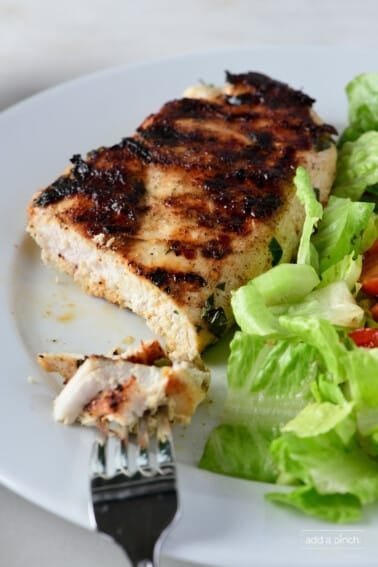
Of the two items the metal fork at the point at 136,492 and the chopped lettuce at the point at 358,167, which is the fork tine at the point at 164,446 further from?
the chopped lettuce at the point at 358,167

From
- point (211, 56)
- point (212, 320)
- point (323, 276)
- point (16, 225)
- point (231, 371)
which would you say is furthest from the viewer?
point (211, 56)

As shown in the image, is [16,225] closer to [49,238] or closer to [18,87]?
[49,238]

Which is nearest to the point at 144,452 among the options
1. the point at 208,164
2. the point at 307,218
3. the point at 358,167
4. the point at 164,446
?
the point at 164,446

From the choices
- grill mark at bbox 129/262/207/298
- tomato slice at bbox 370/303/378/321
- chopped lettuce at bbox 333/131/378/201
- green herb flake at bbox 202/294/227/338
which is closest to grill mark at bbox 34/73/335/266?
grill mark at bbox 129/262/207/298

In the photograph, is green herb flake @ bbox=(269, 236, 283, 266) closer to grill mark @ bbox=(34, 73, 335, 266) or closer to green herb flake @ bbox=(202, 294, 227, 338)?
grill mark @ bbox=(34, 73, 335, 266)

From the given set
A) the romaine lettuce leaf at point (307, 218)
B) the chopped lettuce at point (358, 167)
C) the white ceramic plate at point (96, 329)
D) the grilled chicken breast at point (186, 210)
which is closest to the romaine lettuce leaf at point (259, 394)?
the white ceramic plate at point (96, 329)

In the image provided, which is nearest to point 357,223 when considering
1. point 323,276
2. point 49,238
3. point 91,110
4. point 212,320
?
point 323,276
